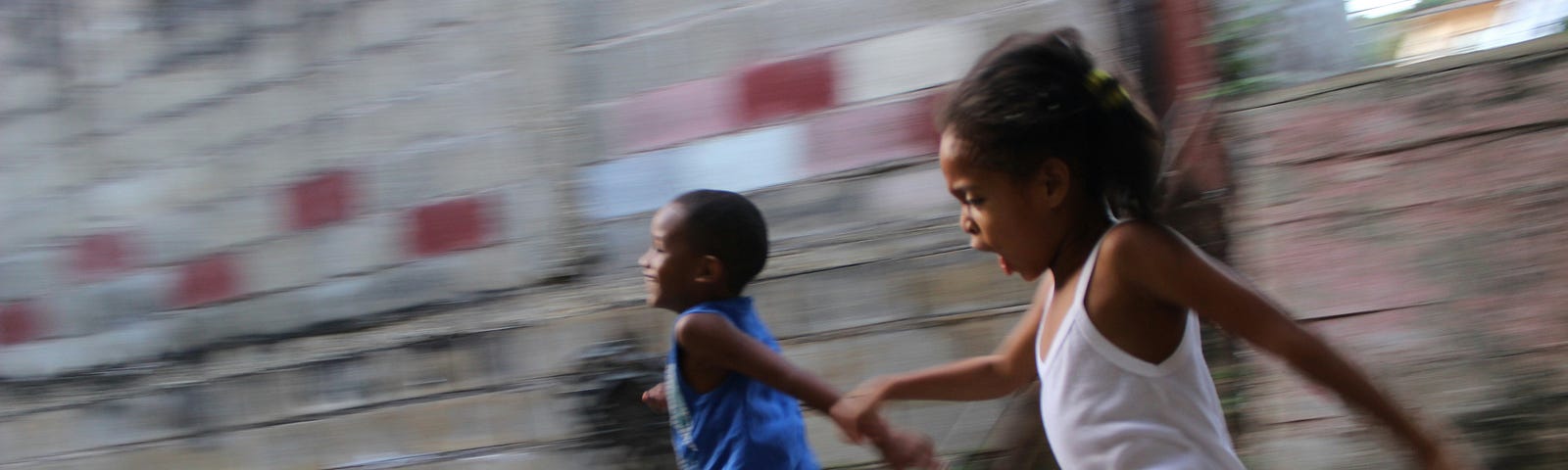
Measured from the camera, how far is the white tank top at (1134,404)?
1.68m

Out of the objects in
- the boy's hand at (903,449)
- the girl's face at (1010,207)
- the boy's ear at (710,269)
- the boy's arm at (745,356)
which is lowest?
the boy's hand at (903,449)

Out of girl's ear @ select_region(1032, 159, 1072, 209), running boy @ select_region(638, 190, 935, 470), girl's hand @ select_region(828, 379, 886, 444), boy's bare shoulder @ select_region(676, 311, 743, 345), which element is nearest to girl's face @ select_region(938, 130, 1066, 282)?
girl's ear @ select_region(1032, 159, 1072, 209)

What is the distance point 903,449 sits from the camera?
220 centimetres

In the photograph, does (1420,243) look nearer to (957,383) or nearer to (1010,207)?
(957,383)

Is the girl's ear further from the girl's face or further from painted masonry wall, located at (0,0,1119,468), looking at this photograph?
painted masonry wall, located at (0,0,1119,468)

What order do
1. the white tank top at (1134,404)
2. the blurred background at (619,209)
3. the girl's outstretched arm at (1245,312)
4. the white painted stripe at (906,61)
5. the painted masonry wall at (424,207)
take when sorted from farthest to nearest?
the painted masonry wall at (424,207), the white painted stripe at (906,61), the blurred background at (619,209), the white tank top at (1134,404), the girl's outstretched arm at (1245,312)

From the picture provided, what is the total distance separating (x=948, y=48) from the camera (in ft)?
9.68

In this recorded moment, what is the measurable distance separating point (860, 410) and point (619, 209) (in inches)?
58.3

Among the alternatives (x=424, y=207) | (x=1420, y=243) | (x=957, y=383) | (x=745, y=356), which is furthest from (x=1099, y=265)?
(x=424, y=207)

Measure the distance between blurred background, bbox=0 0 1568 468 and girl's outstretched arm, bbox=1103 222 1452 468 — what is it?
134 mm

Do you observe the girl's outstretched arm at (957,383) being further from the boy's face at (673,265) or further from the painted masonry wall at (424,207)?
the painted masonry wall at (424,207)

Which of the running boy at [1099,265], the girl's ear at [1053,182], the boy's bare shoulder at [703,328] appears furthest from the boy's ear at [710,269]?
the girl's ear at [1053,182]

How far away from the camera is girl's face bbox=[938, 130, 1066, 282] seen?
69.6 inches

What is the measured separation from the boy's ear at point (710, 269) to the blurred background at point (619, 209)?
1.73 feet
